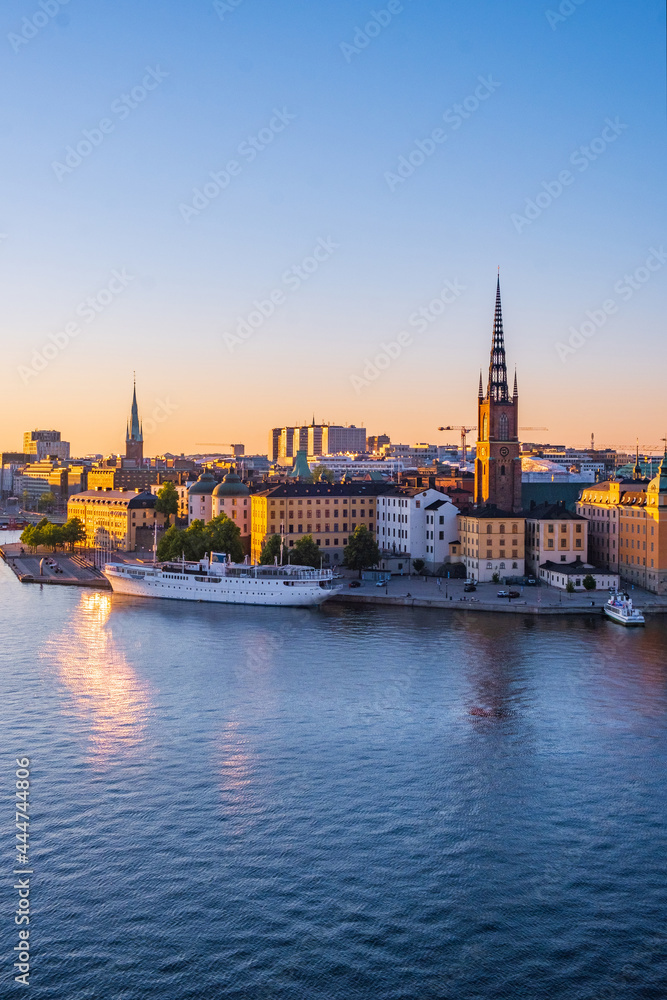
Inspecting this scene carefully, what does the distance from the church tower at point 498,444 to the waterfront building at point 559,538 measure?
408 inches

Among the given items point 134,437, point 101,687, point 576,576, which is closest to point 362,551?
point 576,576

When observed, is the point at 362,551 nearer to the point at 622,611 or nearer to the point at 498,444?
the point at 498,444

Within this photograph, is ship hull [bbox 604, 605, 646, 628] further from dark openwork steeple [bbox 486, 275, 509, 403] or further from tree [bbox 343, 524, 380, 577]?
dark openwork steeple [bbox 486, 275, 509, 403]

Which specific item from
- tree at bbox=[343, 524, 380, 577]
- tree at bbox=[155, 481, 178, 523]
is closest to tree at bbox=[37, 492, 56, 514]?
tree at bbox=[155, 481, 178, 523]

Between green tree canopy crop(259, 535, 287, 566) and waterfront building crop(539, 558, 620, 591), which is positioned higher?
green tree canopy crop(259, 535, 287, 566)

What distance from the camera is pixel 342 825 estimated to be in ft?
64.6

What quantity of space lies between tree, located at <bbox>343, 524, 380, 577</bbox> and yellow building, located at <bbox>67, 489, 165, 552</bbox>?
27.9m

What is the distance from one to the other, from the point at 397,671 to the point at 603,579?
21594 millimetres

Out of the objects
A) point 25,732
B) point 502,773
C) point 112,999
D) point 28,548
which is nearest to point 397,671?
point 502,773

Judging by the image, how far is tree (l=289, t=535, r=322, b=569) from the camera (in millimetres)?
56250

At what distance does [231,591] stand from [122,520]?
33.3 meters

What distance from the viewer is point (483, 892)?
17.2 meters

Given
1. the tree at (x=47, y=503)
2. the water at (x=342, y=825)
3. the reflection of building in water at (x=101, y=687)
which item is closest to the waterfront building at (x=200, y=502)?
the reflection of building in water at (x=101, y=687)

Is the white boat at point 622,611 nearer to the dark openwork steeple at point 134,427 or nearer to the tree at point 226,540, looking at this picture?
the tree at point 226,540
